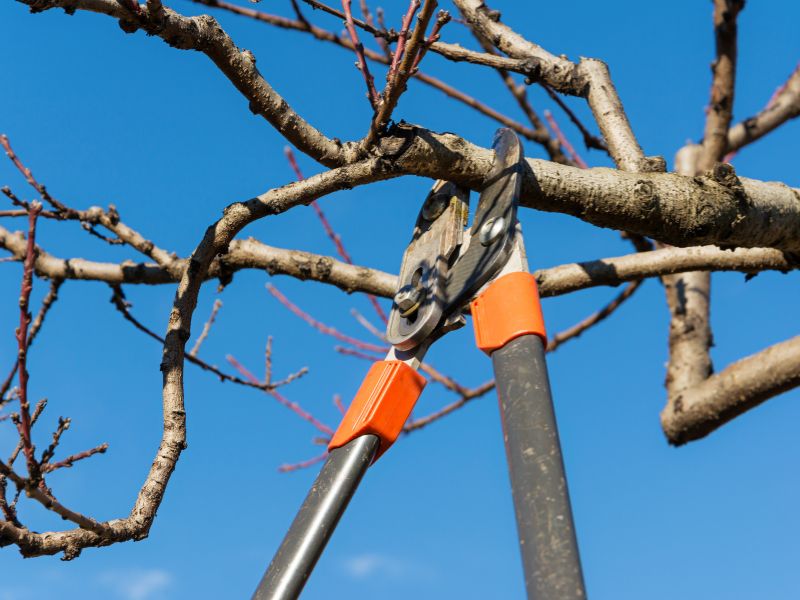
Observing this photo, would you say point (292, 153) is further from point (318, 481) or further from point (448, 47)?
point (318, 481)

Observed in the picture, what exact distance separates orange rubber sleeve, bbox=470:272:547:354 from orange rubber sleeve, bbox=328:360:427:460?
18 cm

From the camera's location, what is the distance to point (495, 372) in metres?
1.64

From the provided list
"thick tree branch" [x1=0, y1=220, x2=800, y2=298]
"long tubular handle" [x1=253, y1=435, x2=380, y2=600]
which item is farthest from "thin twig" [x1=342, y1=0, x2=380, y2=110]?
"thick tree branch" [x1=0, y1=220, x2=800, y2=298]

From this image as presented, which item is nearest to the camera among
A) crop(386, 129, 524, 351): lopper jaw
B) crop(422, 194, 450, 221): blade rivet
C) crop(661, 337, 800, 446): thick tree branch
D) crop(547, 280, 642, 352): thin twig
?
crop(386, 129, 524, 351): lopper jaw

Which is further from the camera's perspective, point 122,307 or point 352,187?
point 122,307

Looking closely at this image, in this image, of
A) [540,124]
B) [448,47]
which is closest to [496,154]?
[448,47]

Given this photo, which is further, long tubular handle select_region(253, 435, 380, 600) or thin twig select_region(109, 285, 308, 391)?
thin twig select_region(109, 285, 308, 391)

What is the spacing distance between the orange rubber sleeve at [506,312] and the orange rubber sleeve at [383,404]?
178 millimetres

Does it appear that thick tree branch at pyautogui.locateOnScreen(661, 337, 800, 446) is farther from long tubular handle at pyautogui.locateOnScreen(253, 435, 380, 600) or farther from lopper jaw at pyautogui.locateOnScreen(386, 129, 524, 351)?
long tubular handle at pyautogui.locateOnScreen(253, 435, 380, 600)

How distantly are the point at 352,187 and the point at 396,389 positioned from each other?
477 millimetres

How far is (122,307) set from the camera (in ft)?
9.36

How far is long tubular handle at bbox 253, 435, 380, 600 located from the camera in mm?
1497

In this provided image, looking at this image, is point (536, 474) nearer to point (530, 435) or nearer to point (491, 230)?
point (530, 435)

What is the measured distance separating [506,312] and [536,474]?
0.35 m
